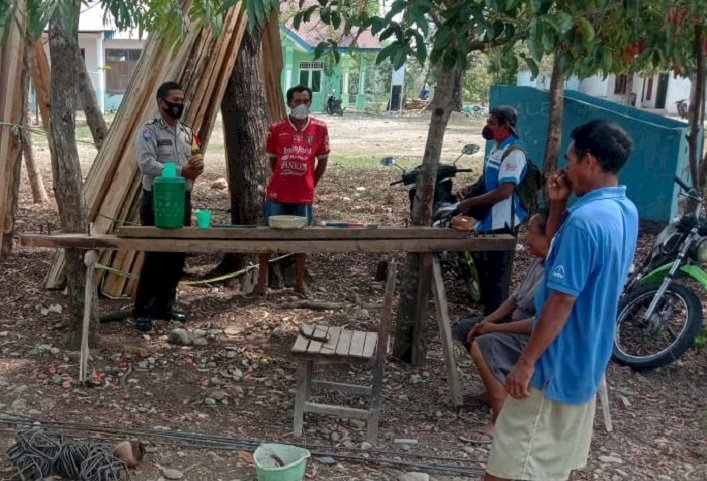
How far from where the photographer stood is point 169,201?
4.68 m

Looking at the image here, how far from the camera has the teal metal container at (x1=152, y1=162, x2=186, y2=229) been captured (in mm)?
4645

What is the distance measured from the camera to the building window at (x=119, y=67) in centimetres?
2925

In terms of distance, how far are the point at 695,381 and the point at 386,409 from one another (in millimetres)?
2143

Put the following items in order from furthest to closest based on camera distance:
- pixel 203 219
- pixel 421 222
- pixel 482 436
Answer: pixel 421 222, pixel 203 219, pixel 482 436

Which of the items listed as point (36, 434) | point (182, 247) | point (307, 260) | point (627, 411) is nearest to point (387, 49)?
point (182, 247)

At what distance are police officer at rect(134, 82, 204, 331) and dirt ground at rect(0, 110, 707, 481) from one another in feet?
0.53

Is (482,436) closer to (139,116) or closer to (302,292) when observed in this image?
(302,292)

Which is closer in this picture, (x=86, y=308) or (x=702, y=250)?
(x=86, y=308)

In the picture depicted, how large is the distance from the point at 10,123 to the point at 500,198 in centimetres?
434

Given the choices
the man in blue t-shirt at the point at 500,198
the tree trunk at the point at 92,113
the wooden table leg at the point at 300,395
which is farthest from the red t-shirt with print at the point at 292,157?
the tree trunk at the point at 92,113

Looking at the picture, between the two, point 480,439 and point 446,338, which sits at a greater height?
point 446,338

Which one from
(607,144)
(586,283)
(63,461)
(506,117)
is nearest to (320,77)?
(506,117)

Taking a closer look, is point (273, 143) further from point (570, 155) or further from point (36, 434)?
point (570, 155)

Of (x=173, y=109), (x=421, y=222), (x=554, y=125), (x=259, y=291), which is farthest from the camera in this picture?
(x=554, y=125)
